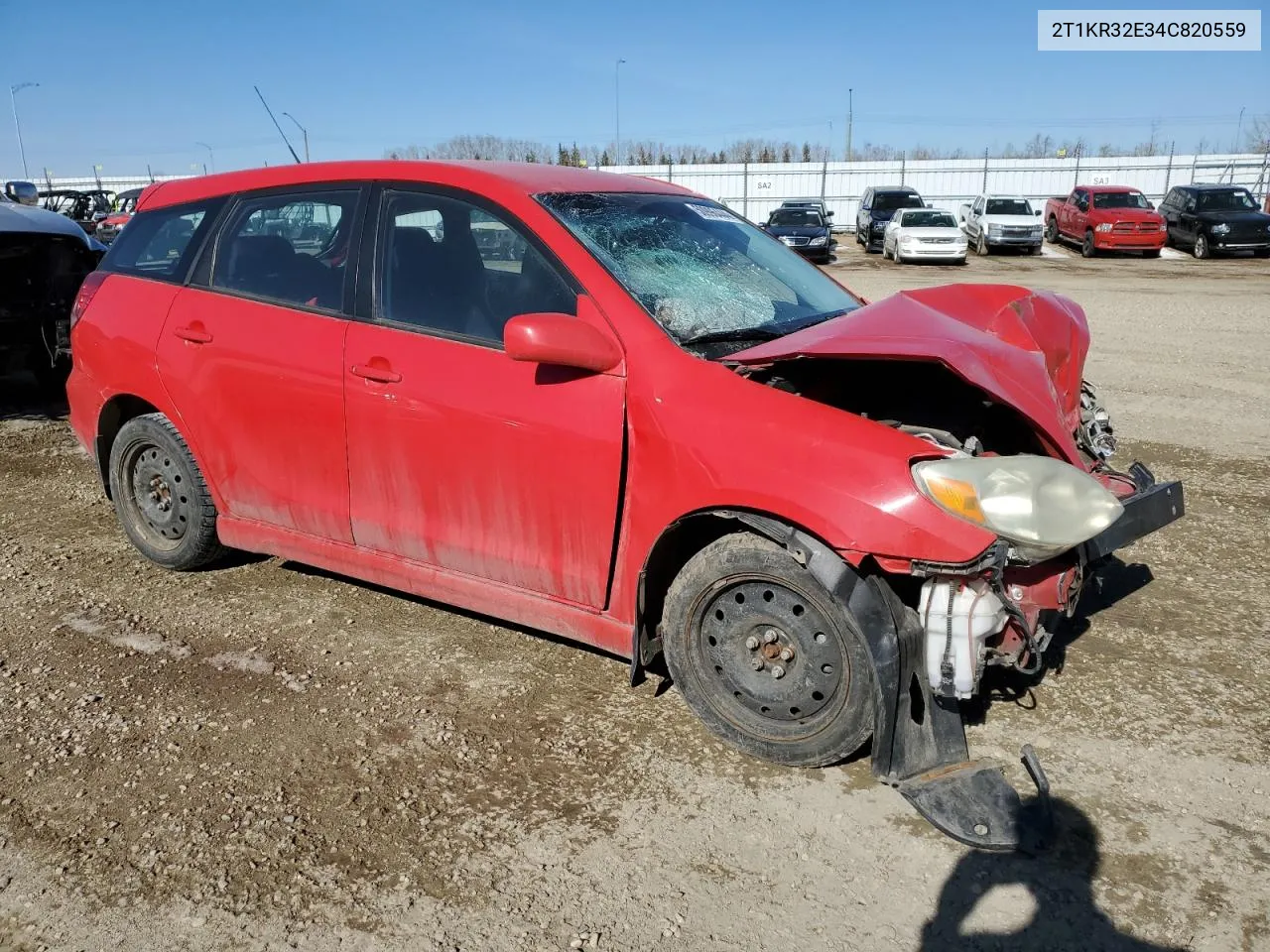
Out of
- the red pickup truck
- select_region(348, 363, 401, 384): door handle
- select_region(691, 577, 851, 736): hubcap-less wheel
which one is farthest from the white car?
select_region(691, 577, 851, 736): hubcap-less wheel

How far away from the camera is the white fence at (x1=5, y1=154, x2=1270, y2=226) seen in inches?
1457

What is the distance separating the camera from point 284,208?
4.14 m

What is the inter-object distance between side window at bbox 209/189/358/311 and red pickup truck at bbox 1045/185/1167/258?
87.5 ft

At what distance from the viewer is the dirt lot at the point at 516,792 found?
245cm

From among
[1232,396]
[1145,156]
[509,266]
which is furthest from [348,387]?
[1145,156]

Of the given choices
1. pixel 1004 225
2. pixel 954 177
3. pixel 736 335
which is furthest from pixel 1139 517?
pixel 954 177

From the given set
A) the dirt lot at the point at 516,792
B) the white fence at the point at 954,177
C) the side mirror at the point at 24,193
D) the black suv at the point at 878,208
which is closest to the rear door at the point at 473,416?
the dirt lot at the point at 516,792

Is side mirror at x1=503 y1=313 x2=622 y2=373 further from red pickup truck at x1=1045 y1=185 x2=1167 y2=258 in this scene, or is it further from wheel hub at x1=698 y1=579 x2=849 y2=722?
red pickup truck at x1=1045 y1=185 x2=1167 y2=258

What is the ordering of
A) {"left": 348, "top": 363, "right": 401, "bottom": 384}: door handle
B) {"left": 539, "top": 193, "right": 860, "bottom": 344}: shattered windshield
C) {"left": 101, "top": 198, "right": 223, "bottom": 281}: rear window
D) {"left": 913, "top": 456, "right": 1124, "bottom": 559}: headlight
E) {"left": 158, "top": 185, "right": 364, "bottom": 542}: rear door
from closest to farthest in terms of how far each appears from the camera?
{"left": 913, "top": 456, "right": 1124, "bottom": 559}: headlight
{"left": 539, "top": 193, "right": 860, "bottom": 344}: shattered windshield
{"left": 348, "top": 363, "right": 401, "bottom": 384}: door handle
{"left": 158, "top": 185, "right": 364, "bottom": 542}: rear door
{"left": 101, "top": 198, "right": 223, "bottom": 281}: rear window

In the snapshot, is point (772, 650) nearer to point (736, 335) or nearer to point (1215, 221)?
point (736, 335)

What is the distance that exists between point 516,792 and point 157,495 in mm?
2710

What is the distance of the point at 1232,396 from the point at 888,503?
7223 millimetres

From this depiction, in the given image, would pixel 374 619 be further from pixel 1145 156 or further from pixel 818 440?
pixel 1145 156

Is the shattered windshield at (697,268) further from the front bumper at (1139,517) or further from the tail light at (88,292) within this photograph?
the tail light at (88,292)
